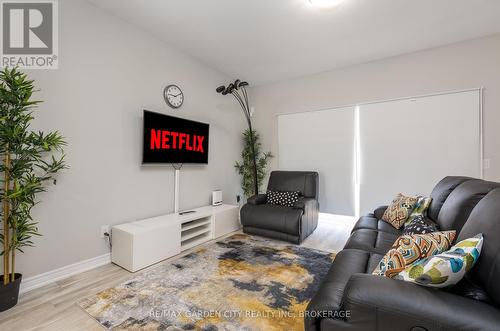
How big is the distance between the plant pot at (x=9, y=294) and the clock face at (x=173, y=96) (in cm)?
221

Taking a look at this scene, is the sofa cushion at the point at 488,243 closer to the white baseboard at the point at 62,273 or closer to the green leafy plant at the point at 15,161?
the green leafy plant at the point at 15,161

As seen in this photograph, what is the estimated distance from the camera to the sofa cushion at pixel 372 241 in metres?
1.73

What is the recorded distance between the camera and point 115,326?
143 centimetres

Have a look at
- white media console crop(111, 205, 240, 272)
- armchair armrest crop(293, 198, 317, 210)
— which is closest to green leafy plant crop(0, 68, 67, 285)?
white media console crop(111, 205, 240, 272)

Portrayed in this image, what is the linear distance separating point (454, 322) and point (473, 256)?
311mm

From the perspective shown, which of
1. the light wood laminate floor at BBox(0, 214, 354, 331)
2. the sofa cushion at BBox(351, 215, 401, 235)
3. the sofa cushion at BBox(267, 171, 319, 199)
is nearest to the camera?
the light wood laminate floor at BBox(0, 214, 354, 331)

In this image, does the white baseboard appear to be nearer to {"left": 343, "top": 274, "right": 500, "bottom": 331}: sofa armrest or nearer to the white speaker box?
the white speaker box

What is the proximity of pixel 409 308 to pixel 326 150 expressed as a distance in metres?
3.14

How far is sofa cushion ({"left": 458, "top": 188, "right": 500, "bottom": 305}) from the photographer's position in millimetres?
849

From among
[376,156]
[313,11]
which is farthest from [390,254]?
[376,156]

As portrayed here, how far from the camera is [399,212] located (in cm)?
231

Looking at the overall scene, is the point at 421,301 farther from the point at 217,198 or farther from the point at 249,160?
the point at 249,160

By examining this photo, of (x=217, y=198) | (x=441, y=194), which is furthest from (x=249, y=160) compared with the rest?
(x=441, y=194)

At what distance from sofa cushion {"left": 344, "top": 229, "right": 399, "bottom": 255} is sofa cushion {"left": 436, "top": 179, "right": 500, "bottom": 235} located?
0.40 metres
